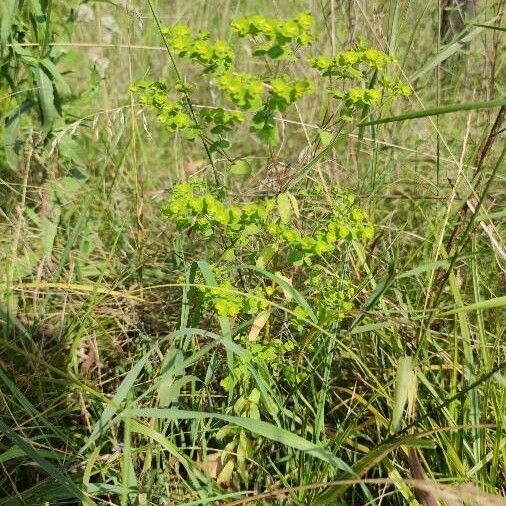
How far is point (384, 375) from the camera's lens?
1.61m

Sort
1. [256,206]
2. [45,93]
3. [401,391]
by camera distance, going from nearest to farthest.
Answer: [401,391], [256,206], [45,93]

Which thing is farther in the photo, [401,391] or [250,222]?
[250,222]

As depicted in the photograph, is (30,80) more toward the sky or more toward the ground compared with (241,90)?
more toward the ground

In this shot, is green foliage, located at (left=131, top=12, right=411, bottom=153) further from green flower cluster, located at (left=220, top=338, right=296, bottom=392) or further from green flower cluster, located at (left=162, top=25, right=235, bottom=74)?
green flower cluster, located at (left=220, top=338, right=296, bottom=392)

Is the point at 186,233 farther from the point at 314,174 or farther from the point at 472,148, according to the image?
the point at 472,148

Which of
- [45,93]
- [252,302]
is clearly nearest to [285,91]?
[252,302]

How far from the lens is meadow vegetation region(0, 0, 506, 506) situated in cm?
131

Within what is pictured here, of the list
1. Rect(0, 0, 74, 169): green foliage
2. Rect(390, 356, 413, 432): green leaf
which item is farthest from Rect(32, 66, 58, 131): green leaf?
Rect(390, 356, 413, 432): green leaf

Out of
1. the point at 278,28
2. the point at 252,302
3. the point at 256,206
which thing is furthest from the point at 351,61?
the point at 252,302

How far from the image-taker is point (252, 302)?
1376mm

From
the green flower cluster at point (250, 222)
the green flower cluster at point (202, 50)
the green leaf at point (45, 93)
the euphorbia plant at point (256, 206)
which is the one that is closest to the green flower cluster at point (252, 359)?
the euphorbia plant at point (256, 206)

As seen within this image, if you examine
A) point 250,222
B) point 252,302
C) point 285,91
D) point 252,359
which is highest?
point 285,91

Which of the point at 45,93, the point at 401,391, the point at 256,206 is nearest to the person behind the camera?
the point at 401,391

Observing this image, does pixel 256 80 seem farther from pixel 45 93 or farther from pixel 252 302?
pixel 45 93
